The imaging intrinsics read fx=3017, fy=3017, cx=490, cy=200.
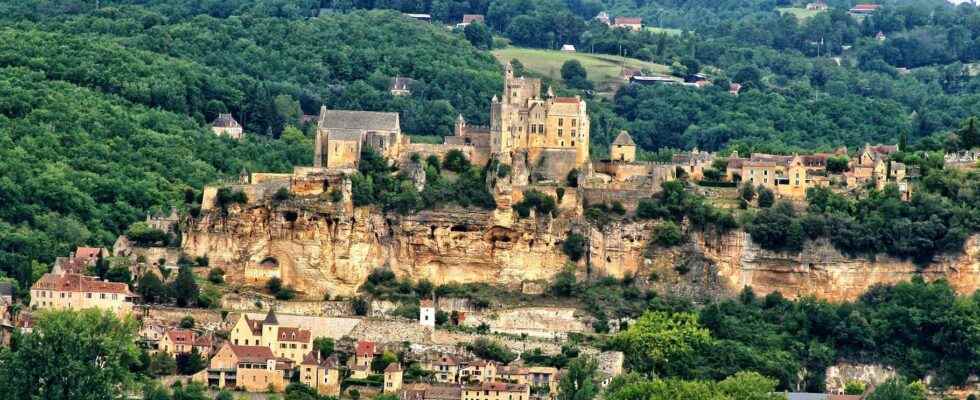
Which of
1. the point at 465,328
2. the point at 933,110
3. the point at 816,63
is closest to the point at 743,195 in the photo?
the point at 465,328

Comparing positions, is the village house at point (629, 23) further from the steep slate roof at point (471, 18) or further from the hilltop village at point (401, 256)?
the hilltop village at point (401, 256)

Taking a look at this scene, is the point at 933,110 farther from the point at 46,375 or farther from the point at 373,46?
the point at 46,375

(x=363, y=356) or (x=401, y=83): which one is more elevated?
(x=401, y=83)

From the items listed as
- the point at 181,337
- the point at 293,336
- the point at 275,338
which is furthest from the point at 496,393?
the point at 181,337

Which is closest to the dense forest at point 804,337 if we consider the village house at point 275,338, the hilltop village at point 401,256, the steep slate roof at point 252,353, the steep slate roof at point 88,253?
the hilltop village at point 401,256

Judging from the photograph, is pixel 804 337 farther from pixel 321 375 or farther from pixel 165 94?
pixel 165 94
